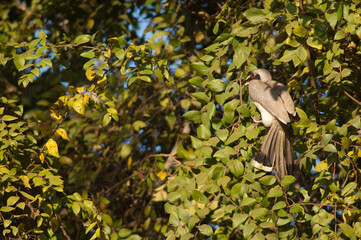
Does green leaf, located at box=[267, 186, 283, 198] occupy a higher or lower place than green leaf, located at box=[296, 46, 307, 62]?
lower

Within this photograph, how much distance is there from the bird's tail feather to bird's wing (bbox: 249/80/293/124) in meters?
0.10

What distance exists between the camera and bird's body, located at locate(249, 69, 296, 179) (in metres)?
2.60

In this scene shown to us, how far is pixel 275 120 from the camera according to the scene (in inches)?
111

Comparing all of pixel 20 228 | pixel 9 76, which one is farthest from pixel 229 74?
pixel 9 76

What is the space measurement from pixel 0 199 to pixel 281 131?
1.68 meters

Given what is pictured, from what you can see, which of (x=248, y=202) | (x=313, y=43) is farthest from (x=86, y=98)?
(x=313, y=43)

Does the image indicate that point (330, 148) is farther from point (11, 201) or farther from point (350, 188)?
point (11, 201)

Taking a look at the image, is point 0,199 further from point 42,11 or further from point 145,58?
point 42,11

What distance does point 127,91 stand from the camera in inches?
156

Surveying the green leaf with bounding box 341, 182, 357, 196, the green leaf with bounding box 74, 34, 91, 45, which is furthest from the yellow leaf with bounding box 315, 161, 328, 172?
the green leaf with bounding box 74, 34, 91, 45

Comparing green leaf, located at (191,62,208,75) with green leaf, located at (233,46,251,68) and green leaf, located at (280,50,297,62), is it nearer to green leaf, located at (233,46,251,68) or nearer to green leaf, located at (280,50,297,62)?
green leaf, located at (233,46,251,68)

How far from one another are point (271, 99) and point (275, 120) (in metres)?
0.15

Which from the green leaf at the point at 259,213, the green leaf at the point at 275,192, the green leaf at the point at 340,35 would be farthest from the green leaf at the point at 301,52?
the green leaf at the point at 259,213

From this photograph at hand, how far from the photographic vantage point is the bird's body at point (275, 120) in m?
2.60
